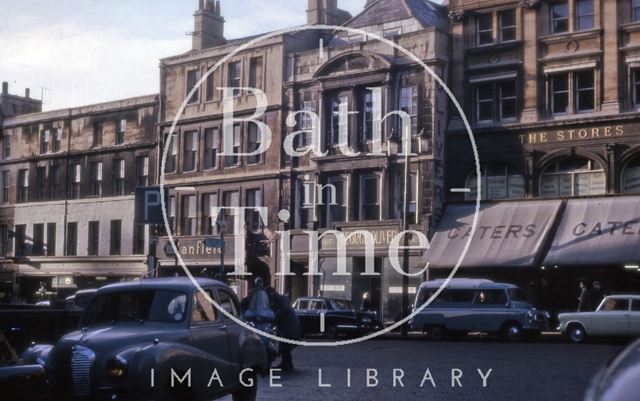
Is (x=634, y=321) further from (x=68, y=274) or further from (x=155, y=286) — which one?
(x=68, y=274)

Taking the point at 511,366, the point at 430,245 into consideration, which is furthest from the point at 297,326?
the point at 430,245

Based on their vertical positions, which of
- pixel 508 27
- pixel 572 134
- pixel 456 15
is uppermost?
pixel 456 15

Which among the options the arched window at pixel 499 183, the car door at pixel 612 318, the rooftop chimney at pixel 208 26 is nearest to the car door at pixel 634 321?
the car door at pixel 612 318

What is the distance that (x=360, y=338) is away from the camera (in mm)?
31953

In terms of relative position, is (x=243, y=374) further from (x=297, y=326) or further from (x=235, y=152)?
(x=235, y=152)

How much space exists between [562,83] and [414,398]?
24.8 meters

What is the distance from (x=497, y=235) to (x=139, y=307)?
25.9 m

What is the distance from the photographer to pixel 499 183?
123 feet

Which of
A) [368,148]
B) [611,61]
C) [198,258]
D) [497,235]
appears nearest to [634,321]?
[497,235]

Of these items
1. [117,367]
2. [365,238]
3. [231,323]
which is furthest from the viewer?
[365,238]

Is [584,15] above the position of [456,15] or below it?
below

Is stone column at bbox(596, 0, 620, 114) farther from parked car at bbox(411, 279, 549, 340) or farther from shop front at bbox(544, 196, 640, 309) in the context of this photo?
parked car at bbox(411, 279, 549, 340)

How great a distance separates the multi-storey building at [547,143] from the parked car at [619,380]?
30.2 metres

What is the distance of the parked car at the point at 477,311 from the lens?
29500 millimetres
